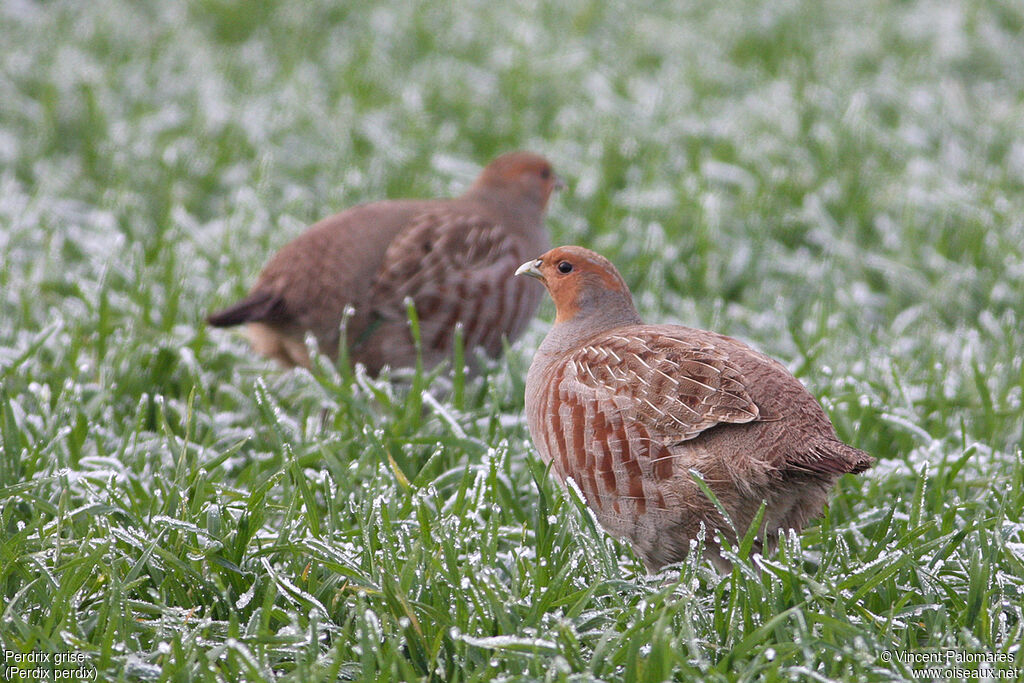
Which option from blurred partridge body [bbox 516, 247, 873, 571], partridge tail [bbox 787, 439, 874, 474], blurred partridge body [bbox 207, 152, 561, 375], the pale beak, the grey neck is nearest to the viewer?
partridge tail [bbox 787, 439, 874, 474]

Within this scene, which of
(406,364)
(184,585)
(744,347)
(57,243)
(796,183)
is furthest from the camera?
(796,183)

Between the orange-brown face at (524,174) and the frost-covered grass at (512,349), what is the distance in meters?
0.53

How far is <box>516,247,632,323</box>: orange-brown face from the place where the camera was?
312cm

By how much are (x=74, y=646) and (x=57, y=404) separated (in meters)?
1.15

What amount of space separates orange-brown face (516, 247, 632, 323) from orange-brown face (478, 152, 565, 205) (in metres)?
1.43

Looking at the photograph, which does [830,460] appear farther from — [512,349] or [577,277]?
[512,349]

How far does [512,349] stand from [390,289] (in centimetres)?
48

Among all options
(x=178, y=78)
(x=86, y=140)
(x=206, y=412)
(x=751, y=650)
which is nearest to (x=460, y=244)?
(x=206, y=412)

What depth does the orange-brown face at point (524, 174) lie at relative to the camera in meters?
4.55

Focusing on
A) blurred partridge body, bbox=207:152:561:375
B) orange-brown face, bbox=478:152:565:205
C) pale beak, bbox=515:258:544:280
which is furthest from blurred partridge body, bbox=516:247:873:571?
orange-brown face, bbox=478:152:565:205

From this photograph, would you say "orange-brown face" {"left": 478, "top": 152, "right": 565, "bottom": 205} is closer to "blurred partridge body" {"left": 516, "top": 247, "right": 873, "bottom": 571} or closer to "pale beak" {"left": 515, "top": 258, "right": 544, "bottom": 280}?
"pale beak" {"left": 515, "top": 258, "right": 544, "bottom": 280}

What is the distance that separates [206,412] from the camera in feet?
11.6

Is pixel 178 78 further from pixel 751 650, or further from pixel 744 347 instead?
pixel 751 650

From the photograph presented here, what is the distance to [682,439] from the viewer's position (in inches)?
99.0
